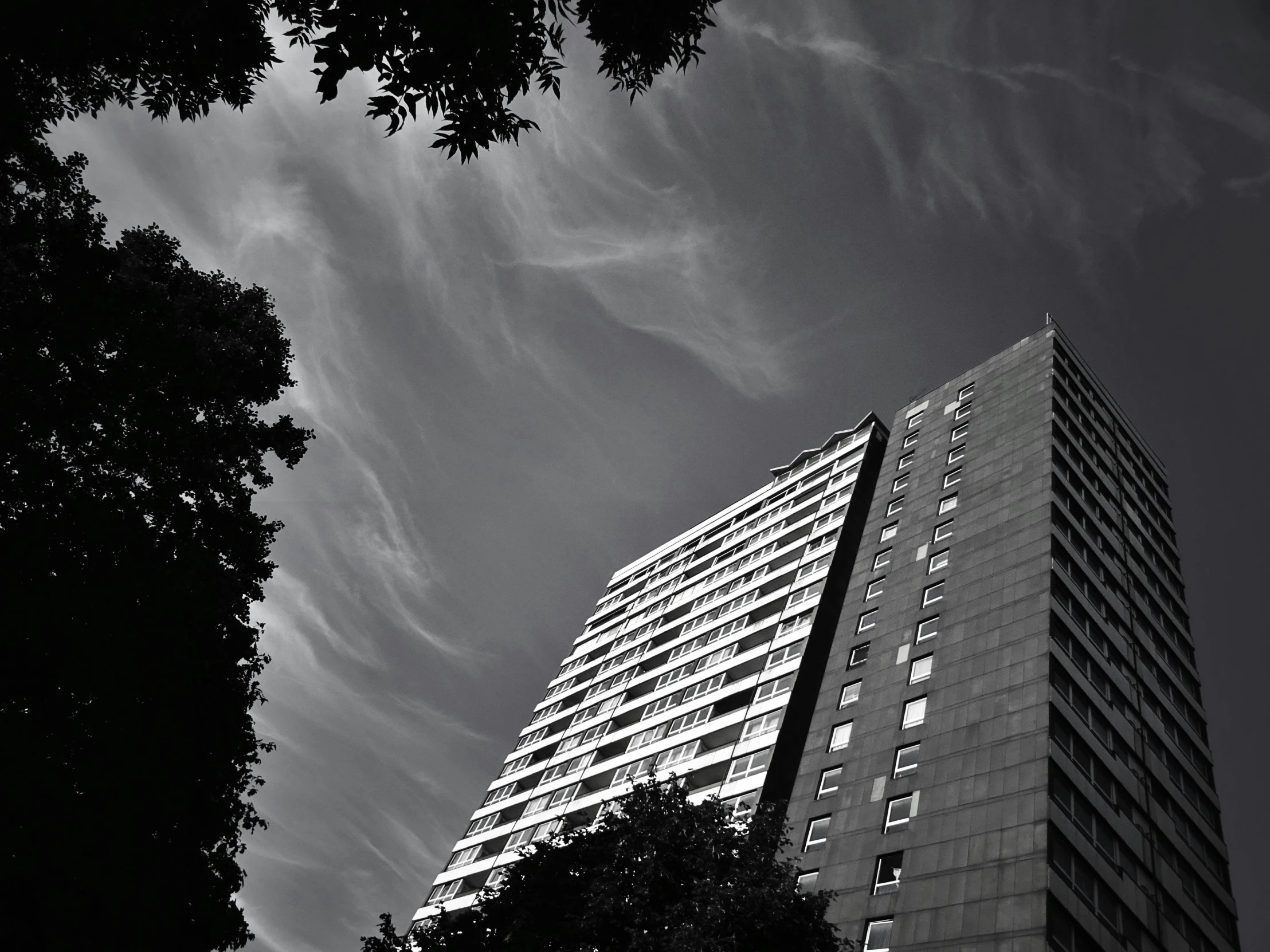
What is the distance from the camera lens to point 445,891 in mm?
58344

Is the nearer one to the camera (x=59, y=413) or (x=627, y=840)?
(x=59, y=413)

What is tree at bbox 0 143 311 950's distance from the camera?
1011 cm

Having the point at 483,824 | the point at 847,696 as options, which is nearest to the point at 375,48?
the point at 847,696

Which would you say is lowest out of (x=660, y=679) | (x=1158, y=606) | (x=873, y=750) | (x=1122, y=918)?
(x=1122, y=918)

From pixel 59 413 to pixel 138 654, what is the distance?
149 inches

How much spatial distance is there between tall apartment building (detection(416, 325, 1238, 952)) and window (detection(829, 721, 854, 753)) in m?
0.12

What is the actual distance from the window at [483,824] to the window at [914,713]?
36.9 metres

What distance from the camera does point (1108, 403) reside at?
5659 cm

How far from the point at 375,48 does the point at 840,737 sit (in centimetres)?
3706

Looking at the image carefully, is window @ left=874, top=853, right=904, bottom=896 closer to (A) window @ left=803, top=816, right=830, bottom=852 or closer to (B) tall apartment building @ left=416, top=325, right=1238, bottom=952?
(B) tall apartment building @ left=416, top=325, right=1238, bottom=952

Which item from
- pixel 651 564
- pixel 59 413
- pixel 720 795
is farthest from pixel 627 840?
pixel 651 564

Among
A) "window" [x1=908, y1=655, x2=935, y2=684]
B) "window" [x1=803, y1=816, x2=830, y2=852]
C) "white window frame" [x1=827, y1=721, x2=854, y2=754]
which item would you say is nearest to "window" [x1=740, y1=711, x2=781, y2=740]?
"white window frame" [x1=827, y1=721, x2=854, y2=754]

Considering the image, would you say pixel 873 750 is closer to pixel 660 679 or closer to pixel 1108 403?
pixel 660 679

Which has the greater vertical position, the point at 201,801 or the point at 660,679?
the point at 660,679
